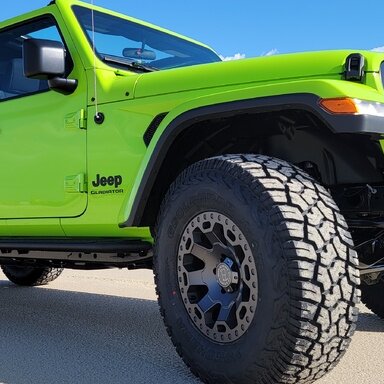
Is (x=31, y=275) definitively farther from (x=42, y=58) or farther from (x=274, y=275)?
(x=274, y=275)

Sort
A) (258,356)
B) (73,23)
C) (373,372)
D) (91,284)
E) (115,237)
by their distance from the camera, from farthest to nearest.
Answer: (91,284) → (73,23) → (115,237) → (373,372) → (258,356)

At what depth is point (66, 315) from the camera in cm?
433

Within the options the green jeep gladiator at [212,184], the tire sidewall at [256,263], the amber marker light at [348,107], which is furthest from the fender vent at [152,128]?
the amber marker light at [348,107]

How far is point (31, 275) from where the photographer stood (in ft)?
19.6

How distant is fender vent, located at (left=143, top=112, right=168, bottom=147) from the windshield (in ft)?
2.21

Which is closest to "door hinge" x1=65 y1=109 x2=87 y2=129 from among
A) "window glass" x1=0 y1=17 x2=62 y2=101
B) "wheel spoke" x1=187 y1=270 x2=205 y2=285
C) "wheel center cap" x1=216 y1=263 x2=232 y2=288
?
"window glass" x1=0 y1=17 x2=62 y2=101

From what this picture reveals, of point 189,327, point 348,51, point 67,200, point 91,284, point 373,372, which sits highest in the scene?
point 348,51

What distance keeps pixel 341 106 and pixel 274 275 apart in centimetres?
71

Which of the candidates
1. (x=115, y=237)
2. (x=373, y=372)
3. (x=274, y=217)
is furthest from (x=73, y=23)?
(x=373, y=372)

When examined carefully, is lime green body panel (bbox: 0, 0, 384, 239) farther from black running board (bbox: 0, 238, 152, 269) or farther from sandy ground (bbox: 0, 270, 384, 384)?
sandy ground (bbox: 0, 270, 384, 384)

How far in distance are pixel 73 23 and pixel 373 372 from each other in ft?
8.43

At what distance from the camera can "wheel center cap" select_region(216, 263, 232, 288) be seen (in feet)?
8.04

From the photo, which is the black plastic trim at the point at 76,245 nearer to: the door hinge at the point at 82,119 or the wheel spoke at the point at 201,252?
the wheel spoke at the point at 201,252

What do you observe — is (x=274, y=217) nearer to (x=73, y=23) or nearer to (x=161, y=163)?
(x=161, y=163)
